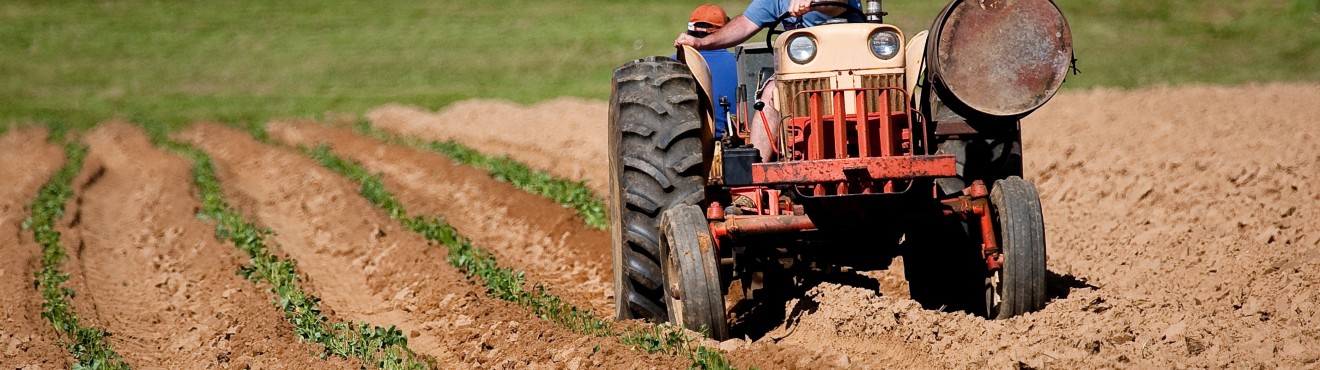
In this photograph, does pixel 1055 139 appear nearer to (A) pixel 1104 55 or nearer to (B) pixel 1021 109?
(B) pixel 1021 109

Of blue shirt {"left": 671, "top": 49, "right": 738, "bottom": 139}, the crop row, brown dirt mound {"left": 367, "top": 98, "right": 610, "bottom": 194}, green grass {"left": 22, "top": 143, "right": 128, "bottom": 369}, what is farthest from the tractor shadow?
brown dirt mound {"left": 367, "top": 98, "right": 610, "bottom": 194}

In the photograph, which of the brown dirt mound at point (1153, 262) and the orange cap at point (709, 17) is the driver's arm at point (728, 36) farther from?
the brown dirt mound at point (1153, 262)

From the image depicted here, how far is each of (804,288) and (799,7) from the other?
1363 mm

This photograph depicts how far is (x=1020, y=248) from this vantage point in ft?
18.5

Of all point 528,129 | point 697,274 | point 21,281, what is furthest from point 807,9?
point 528,129

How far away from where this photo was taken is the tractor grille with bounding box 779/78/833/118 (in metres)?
6.22

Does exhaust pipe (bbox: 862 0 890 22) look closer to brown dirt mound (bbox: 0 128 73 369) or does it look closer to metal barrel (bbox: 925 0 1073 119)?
metal barrel (bbox: 925 0 1073 119)

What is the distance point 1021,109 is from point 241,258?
6280 millimetres

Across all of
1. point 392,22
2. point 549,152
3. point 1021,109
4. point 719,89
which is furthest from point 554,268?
point 392,22

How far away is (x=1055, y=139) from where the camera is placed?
13945 mm

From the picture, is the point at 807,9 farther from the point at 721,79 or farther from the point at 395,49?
the point at 395,49

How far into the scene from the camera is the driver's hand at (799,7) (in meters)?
6.50

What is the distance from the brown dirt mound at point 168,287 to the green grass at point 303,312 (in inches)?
3.7

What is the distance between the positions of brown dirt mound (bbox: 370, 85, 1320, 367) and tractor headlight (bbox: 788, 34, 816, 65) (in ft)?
3.40
